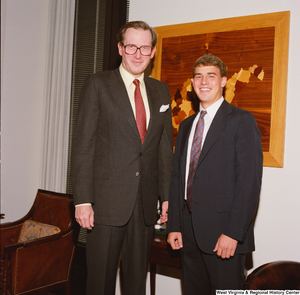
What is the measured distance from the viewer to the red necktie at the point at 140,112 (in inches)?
83.0

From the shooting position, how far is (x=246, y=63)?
2701 millimetres

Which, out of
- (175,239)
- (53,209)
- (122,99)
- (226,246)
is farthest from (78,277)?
(122,99)

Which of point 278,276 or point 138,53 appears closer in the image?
point 278,276

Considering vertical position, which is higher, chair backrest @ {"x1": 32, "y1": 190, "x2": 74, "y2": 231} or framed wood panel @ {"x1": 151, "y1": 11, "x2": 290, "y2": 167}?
framed wood panel @ {"x1": 151, "y1": 11, "x2": 290, "y2": 167}

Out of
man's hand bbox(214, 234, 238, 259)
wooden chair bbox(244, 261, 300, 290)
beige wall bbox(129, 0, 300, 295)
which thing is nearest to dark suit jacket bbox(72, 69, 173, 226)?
man's hand bbox(214, 234, 238, 259)

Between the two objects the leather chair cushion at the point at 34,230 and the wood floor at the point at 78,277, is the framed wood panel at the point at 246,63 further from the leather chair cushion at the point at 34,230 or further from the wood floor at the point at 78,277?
the wood floor at the point at 78,277

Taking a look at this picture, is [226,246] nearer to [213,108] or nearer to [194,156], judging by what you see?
[194,156]

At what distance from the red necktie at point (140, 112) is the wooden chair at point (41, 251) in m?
0.72

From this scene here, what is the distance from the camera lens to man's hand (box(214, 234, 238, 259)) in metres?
1.85

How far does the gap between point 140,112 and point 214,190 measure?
0.67 m

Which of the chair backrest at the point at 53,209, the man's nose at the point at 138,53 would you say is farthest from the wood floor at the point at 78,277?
A: the man's nose at the point at 138,53

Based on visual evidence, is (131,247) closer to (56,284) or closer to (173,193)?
(173,193)

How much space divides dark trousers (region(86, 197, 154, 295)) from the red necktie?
1.40ft

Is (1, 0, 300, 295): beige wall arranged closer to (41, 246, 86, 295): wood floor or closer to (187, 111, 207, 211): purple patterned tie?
(187, 111, 207, 211): purple patterned tie
